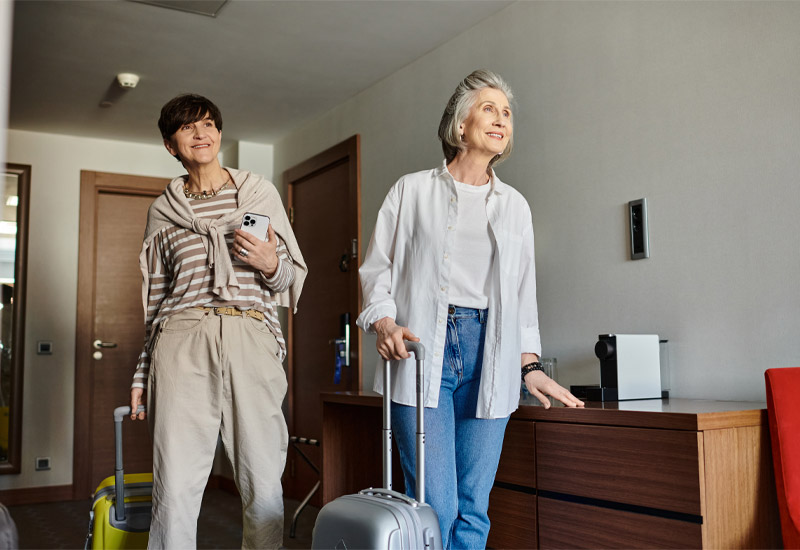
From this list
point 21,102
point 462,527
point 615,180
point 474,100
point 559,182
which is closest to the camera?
point 462,527

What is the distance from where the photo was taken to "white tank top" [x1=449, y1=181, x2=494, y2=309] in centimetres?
170

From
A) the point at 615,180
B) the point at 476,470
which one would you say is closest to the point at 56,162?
the point at 615,180

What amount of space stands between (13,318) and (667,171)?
13.6 ft

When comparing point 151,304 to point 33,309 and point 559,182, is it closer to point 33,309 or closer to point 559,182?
point 559,182

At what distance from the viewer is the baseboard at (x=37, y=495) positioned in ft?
15.4

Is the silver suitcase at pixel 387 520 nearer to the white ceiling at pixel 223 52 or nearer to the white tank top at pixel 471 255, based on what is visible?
the white tank top at pixel 471 255

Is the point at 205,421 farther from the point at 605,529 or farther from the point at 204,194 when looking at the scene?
the point at 605,529

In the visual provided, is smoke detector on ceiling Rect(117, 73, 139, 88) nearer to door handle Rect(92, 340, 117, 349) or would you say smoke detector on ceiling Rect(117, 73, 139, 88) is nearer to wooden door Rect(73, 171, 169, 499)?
wooden door Rect(73, 171, 169, 499)

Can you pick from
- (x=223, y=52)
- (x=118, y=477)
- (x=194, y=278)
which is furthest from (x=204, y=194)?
(x=223, y=52)

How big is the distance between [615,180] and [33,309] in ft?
12.8

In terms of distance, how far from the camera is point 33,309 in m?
4.90

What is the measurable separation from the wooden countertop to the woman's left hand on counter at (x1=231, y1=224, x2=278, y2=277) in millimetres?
864

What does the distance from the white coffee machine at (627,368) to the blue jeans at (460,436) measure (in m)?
0.64

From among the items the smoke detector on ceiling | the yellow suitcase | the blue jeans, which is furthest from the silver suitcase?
the smoke detector on ceiling
